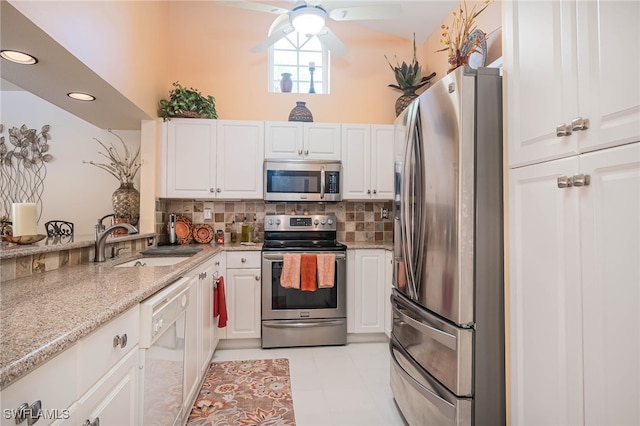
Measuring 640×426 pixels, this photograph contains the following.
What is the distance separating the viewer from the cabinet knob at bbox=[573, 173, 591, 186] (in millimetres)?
Result: 937

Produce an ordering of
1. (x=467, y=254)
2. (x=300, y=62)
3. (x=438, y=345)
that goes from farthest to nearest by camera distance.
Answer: (x=300, y=62) → (x=438, y=345) → (x=467, y=254)

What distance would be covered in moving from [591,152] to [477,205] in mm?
461

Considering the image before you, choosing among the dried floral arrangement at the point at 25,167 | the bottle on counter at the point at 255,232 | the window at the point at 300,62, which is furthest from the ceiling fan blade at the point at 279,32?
the dried floral arrangement at the point at 25,167

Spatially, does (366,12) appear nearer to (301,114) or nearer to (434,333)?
(301,114)

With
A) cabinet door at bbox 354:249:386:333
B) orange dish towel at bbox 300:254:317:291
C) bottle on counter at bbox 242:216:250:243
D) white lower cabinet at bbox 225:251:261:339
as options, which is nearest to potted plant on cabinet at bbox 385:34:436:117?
cabinet door at bbox 354:249:386:333

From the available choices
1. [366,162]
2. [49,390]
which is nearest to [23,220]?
[49,390]

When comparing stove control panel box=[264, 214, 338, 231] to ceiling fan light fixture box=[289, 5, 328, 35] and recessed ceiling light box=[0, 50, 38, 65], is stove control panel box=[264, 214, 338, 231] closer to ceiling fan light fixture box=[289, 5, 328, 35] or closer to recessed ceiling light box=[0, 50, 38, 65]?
ceiling fan light fixture box=[289, 5, 328, 35]

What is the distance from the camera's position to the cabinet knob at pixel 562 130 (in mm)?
998

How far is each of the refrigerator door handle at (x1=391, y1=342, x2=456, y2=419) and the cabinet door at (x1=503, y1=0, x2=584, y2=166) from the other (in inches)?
42.8

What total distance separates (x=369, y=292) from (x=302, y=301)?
0.65 metres

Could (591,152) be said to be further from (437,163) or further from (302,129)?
(302,129)

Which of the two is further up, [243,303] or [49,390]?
[49,390]

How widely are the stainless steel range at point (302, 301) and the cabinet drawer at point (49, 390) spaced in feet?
6.73

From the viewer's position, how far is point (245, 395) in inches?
82.1
